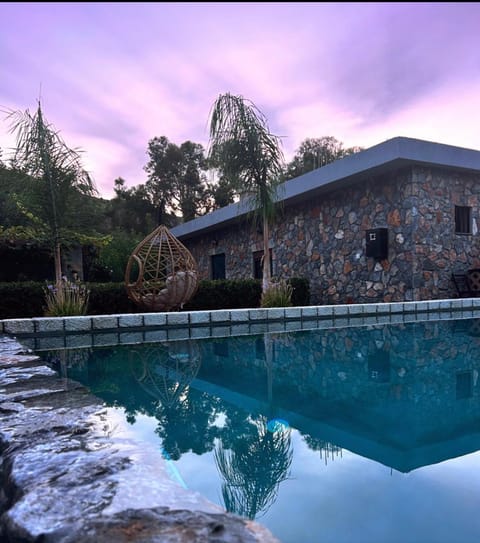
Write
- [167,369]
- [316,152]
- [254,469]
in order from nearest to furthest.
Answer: [254,469] < [167,369] < [316,152]

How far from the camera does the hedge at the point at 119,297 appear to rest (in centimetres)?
690

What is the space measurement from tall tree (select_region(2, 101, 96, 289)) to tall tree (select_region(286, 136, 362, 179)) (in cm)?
1929

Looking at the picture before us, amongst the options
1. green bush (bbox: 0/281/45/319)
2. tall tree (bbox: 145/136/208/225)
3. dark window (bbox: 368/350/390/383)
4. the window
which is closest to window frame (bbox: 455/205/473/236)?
the window

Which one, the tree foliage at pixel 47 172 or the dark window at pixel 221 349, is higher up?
the tree foliage at pixel 47 172

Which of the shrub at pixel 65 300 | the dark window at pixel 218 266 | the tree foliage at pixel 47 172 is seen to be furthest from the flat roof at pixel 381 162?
the dark window at pixel 218 266

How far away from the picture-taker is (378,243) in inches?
355

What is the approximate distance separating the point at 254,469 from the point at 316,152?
26.2m

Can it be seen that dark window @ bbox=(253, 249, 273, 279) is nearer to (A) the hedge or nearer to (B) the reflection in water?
(A) the hedge

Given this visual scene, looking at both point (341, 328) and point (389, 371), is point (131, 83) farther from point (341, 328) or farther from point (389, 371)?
point (389, 371)

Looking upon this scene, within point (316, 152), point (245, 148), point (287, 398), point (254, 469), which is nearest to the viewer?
point (254, 469)

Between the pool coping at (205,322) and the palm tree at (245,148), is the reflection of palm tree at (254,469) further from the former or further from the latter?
the palm tree at (245,148)

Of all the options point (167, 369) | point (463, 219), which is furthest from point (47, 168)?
point (463, 219)

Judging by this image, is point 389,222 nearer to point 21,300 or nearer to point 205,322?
point 205,322

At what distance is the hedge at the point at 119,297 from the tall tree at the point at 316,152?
17.7 m
